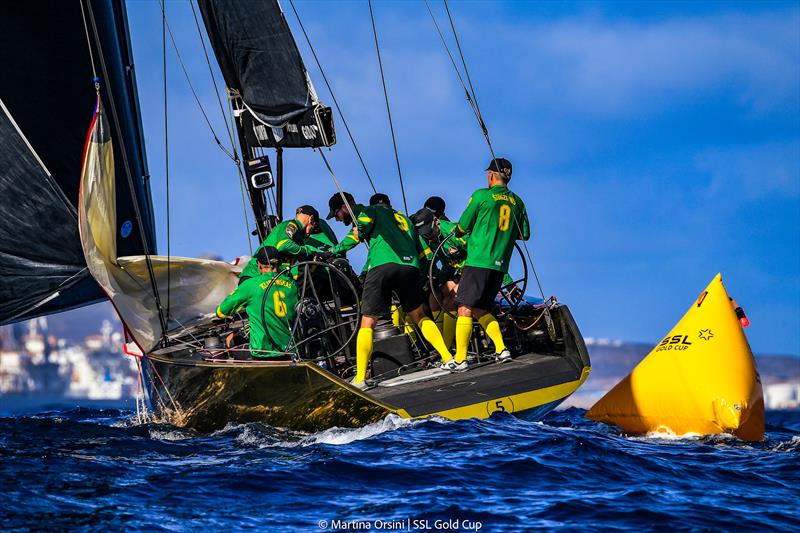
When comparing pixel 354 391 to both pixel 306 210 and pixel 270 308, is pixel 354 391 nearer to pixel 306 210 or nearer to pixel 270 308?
pixel 270 308

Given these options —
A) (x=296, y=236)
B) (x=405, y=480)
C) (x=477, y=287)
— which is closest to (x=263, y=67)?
(x=296, y=236)

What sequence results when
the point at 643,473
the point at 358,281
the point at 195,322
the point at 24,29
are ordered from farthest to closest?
the point at 24,29, the point at 195,322, the point at 358,281, the point at 643,473

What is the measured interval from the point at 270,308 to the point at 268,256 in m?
0.43

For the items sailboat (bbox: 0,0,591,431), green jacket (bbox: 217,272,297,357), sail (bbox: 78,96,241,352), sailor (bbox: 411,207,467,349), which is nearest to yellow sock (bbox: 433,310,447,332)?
sailor (bbox: 411,207,467,349)

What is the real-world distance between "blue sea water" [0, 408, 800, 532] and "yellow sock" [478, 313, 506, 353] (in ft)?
2.49

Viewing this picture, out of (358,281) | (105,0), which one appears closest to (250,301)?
(358,281)

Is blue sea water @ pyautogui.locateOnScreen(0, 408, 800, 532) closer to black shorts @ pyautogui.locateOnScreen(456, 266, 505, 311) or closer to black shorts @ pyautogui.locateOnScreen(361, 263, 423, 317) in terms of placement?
black shorts @ pyautogui.locateOnScreen(456, 266, 505, 311)

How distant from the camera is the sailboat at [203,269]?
28.8 feet

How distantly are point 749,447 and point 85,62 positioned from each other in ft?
26.4

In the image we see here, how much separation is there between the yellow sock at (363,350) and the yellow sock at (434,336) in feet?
1.49

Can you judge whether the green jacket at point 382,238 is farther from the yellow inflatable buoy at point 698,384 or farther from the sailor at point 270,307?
the yellow inflatable buoy at point 698,384

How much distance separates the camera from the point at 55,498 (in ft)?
22.7

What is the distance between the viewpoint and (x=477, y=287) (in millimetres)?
9219

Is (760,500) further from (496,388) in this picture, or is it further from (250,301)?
(250,301)
